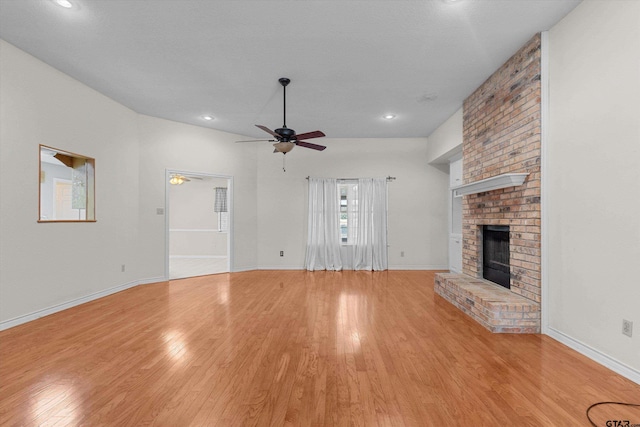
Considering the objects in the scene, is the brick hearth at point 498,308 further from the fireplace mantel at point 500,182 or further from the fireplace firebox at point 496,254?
the fireplace mantel at point 500,182

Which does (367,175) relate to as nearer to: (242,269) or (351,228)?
(351,228)

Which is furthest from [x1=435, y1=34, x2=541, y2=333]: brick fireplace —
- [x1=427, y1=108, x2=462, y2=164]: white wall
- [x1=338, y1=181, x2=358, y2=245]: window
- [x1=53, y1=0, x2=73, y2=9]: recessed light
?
[x1=53, y1=0, x2=73, y2=9]: recessed light

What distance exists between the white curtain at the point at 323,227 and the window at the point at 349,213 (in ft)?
0.47

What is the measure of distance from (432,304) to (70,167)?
5033 mm

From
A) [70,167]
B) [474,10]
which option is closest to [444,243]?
[474,10]

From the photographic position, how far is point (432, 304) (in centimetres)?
400

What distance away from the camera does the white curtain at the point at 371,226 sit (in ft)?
21.7

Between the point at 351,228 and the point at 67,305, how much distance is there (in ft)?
15.9

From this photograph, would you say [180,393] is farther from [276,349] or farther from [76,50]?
[76,50]

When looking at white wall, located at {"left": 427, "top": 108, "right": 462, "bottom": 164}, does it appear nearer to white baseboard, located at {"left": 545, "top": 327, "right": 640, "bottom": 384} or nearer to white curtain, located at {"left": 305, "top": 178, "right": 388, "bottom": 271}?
white curtain, located at {"left": 305, "top": 178, "right": 388, "bottom": 271}

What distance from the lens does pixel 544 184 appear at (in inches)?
116

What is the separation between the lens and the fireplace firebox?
3.72 meters

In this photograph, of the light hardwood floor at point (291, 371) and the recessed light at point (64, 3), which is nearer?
the light hardwood floor at point (291, 371)

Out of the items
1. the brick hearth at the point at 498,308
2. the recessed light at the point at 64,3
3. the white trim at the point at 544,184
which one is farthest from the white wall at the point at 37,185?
the white trim at the point at 544,184
